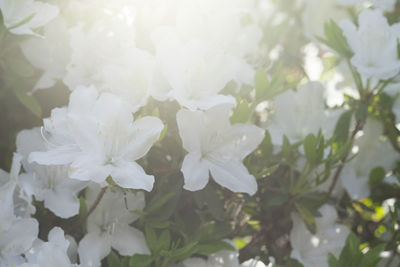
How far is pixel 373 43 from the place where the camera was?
1057 millimetres

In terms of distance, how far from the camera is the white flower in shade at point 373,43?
1.04 meters

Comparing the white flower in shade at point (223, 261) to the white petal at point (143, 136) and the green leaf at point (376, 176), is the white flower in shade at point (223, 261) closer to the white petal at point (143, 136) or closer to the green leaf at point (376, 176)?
the white petal at point (143, 136)

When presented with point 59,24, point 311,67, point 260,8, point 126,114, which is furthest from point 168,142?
point 260,8

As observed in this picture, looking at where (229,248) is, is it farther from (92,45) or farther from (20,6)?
(20,6)

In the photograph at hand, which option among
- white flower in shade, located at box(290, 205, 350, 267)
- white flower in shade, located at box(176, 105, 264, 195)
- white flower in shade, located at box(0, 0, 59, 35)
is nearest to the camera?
white flower in shade, located at box(176, 105, 264, 195)

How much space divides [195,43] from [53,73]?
39cm

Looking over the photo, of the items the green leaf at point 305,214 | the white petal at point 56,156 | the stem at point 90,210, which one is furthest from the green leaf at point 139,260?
the green leaf at point 305,214

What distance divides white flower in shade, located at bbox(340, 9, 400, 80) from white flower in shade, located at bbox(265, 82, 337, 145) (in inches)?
7.6

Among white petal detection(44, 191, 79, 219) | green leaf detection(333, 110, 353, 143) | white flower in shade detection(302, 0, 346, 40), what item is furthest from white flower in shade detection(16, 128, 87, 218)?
white flower in shade detection(302, 0, 346, 40)

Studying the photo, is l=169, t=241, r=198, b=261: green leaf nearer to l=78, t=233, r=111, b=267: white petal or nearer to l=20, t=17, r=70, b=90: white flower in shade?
l=78, t=233, r=111, b=267: white petal

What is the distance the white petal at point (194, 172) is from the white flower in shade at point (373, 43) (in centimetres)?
41

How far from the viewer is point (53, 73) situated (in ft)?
3.68

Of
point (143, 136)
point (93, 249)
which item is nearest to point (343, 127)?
point (143, 136)

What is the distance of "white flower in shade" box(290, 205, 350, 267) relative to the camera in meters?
1.14
